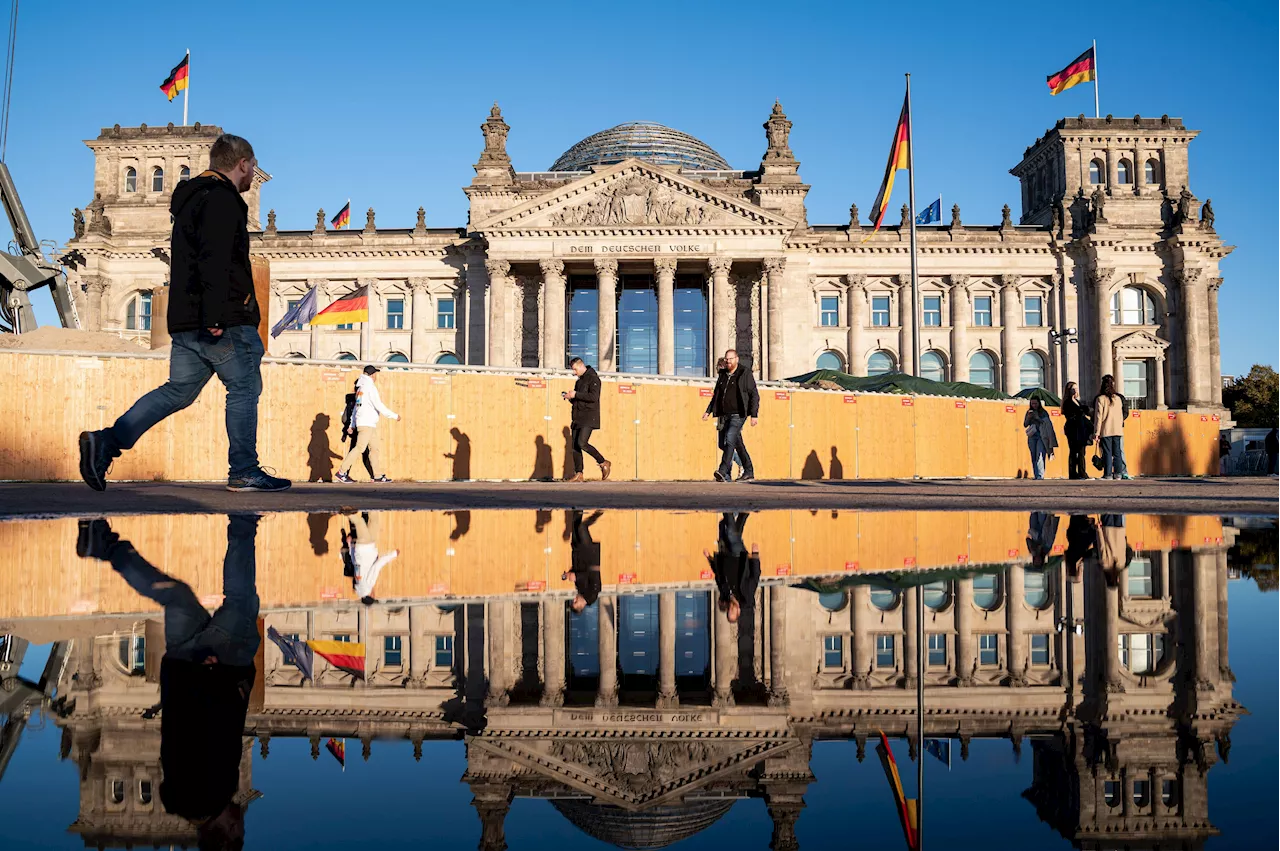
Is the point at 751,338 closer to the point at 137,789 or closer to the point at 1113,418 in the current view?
the point at 1113,418

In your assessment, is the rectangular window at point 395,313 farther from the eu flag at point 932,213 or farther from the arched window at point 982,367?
the arched window at point 982,367

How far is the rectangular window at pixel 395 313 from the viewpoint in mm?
58062

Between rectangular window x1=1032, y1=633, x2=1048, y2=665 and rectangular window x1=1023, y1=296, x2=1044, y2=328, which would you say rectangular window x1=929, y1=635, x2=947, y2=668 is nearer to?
rectangular window x1=1032, y1=633, x2=1048, y2=665

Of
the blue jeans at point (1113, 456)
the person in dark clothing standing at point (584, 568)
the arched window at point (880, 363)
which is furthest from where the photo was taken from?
the arched window at point (880, 363)

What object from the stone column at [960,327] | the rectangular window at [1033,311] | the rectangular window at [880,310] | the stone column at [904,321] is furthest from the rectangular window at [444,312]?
the rectangular window at [1033,311]

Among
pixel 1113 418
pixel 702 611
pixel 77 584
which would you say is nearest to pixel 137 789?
pixel 702 611

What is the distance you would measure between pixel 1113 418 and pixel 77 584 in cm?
2196

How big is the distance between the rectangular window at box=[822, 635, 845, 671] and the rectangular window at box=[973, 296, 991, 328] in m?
58.3

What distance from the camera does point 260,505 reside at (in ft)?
26.8

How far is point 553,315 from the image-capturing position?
5228cm

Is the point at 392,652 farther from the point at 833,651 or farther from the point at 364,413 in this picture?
the point at 364,413

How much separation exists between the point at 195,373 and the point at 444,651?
4979 millimetres

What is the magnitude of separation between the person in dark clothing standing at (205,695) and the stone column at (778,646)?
107 cm

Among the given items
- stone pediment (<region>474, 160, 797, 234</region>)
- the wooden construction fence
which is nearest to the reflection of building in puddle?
the wooden construction fence
